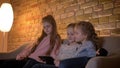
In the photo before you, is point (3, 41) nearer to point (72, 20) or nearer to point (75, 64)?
point (72, 20)

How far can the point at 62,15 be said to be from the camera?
360 centimetres

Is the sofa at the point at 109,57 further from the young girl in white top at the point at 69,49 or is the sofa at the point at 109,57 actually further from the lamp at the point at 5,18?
the lamp at the point at 5,18

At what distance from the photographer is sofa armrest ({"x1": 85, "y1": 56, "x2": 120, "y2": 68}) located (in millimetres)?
1546

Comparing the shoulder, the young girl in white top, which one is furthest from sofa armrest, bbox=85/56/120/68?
the young girl in white top

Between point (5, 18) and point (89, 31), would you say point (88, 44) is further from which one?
point (5, 18)

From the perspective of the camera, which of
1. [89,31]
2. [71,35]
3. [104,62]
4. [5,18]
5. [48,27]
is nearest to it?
[104,62]

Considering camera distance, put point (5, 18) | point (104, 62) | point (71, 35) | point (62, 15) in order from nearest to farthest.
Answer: point (104, 62), point (71, 35), point (62, 15), point (5, 18)

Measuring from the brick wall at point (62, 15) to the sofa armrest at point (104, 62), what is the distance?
37.3 inches

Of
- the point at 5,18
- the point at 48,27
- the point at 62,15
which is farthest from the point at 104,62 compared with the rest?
the point at 5,18

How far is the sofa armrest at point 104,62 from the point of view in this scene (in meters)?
1.55

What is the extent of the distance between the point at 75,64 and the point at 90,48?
270mm

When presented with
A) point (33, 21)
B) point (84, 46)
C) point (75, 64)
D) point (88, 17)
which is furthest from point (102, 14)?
point (33, 21)

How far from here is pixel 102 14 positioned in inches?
112

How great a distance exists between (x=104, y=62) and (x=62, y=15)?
2.07 m
